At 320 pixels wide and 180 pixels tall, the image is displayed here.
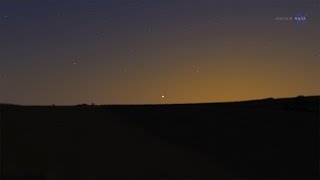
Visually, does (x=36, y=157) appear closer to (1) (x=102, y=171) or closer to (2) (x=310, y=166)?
(1) (x=102, y=171)

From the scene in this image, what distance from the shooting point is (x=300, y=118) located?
12281mm

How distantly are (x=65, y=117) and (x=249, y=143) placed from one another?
3.99 meters

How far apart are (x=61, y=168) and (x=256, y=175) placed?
4.05 metres

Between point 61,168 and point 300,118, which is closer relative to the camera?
point 61,168

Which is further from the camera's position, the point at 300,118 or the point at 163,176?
the point at 300,118

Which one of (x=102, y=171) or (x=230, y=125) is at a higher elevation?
(x=230, y=125)

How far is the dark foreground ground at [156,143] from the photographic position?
1149cm

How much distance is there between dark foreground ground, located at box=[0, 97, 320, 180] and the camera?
37.7ft

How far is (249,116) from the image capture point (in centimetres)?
1210

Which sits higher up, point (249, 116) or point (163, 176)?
point (249, 116)

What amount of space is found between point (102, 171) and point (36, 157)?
1405 mm

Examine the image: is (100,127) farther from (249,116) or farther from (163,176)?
(249,116)

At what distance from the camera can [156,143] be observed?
11.8 m

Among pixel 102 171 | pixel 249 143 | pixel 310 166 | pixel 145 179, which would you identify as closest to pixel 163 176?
pixel 145 179
